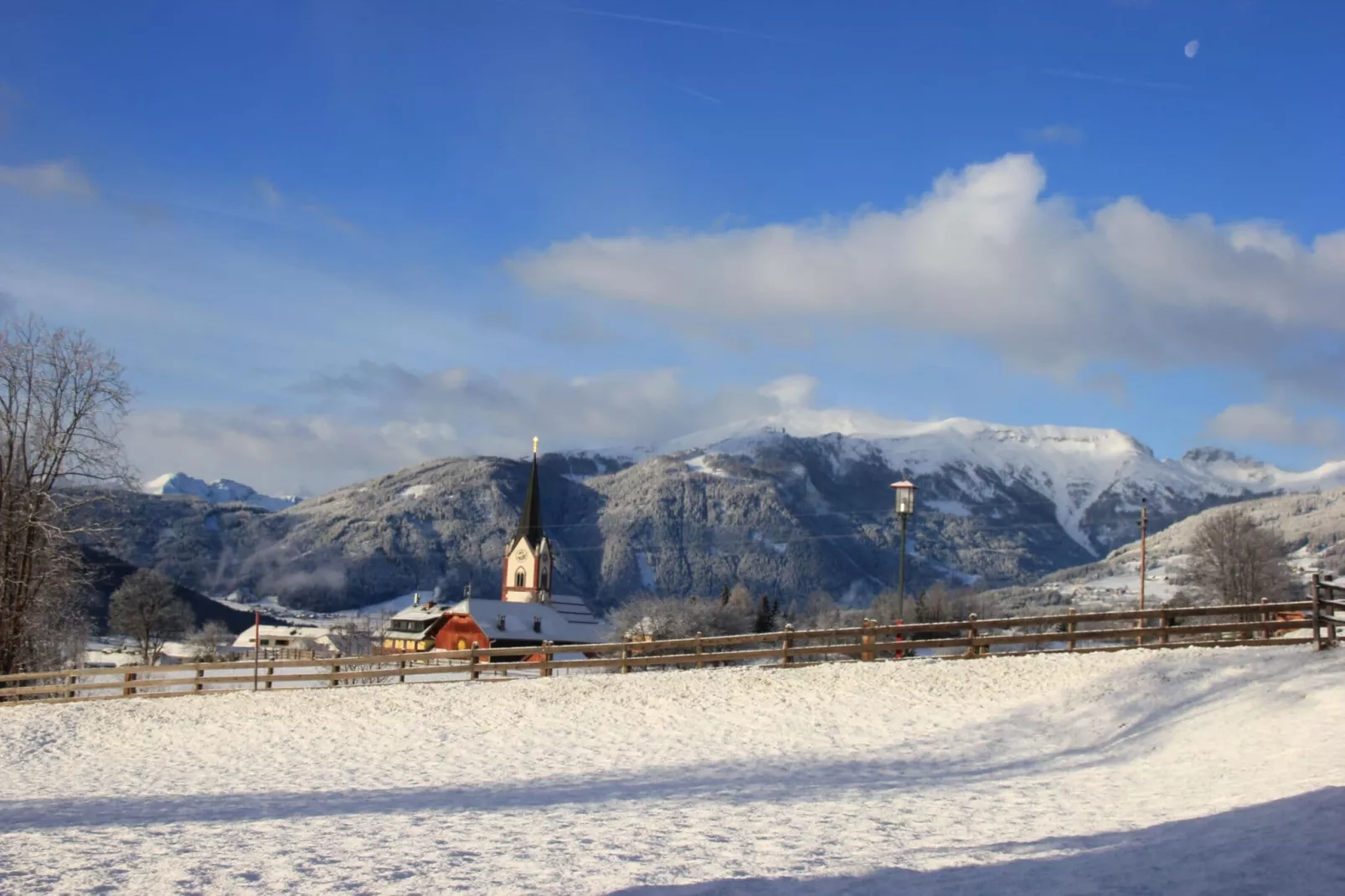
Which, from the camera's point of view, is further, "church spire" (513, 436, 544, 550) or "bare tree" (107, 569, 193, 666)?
"church spire" (513, 436, 544, 550)

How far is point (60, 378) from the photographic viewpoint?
103ft

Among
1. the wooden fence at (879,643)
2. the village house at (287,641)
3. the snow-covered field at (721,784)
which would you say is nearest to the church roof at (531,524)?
the village house at (287,641)

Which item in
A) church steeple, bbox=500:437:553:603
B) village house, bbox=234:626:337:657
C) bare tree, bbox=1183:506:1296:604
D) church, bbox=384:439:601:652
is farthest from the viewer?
village house, bbox=234:626:337:657

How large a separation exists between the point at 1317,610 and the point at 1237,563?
122 feet

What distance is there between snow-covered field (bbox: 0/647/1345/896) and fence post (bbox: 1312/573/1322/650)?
19.0 inches

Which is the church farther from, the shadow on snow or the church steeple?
the shadow on snow

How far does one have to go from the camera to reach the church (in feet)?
292

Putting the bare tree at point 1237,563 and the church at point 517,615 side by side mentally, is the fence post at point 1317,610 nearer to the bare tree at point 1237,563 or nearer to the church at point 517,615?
the bare tree at point 1237,563

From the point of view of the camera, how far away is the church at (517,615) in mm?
88875

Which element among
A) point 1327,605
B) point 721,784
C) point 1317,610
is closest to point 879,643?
point 1317,610

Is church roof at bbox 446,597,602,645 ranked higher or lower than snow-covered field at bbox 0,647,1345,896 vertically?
lower

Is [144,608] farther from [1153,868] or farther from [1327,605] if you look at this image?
[1153,868]

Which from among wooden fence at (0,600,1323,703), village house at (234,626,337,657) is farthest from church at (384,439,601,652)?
wooden fence at (0,600,1323,703)

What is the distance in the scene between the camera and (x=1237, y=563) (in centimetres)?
5450
